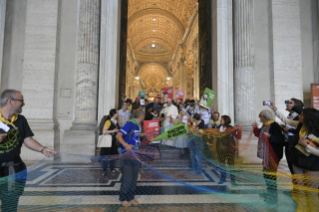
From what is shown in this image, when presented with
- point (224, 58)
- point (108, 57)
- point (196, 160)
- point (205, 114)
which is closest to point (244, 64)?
point (224, 58)

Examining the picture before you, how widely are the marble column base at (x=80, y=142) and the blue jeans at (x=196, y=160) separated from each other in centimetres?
337

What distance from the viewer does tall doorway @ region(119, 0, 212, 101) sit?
9766 mm

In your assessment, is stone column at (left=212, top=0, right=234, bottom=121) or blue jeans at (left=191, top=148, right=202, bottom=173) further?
stone column at (left=212, top=0, right=234, bottom=121)

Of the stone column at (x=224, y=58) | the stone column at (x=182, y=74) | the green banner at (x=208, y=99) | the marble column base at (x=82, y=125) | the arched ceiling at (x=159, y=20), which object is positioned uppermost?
the arched ceiling at (x=159, y=20)

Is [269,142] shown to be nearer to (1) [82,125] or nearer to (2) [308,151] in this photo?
(2) [308,151]

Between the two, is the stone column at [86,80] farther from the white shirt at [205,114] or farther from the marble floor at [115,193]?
the white shirt at [205,114]

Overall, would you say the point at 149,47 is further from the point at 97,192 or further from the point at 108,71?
the point at 97,192

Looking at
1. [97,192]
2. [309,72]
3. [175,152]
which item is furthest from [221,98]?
[97,192]

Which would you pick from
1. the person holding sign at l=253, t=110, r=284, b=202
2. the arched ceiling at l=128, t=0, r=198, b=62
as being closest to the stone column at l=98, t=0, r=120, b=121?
the person holding sign at l=253, t=110, r=284, b=202

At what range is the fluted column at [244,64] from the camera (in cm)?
734

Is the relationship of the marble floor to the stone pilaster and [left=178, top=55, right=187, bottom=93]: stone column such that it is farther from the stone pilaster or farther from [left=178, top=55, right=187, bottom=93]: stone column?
[left=178, top=55, right=187, bottom=93]: stone column

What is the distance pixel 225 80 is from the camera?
800 cm

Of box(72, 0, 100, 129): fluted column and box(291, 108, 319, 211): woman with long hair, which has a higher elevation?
box(72, 0, 100, 129): fluted column

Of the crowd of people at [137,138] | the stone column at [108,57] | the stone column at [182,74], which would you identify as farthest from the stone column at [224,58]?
the stone column at [182,74]
